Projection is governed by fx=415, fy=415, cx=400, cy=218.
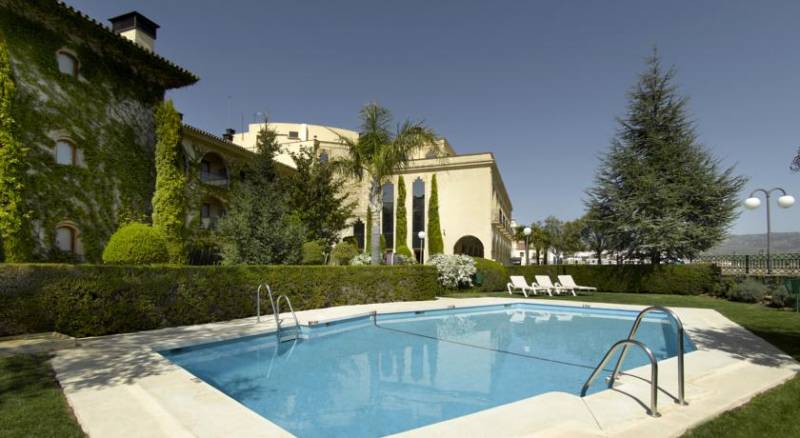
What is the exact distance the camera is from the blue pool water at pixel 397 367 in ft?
18.1

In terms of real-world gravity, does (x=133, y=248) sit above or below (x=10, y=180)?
below

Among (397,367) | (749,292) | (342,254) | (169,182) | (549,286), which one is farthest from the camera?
(342,254)

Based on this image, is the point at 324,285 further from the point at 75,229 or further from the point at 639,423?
the point at 639,423

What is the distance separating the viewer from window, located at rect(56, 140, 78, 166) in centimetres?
1545

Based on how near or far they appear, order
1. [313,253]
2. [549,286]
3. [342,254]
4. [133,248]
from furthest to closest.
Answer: [342,254], [313,253], [549,286], [133,248]

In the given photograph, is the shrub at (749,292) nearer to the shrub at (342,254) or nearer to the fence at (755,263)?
the fence at (755,263)

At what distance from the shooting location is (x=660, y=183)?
23016 millimetres

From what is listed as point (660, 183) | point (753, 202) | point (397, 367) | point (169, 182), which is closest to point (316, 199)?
point (169, 182)

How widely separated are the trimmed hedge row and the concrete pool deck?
4.57 feet

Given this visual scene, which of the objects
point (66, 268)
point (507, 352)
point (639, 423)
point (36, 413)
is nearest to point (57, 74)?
point (66, 268)

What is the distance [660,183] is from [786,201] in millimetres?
8397

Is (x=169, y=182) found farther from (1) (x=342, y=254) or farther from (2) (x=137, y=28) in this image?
(1) (x=342, y=254)

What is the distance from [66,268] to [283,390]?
5776 millimetres

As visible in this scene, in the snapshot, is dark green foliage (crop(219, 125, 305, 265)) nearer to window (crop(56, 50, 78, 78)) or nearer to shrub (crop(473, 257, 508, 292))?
window (crop(56, 50, 78, 78))
